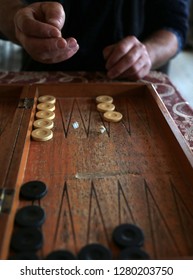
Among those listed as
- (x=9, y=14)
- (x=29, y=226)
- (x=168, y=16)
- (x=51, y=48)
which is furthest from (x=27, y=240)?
(x=168, y=16)

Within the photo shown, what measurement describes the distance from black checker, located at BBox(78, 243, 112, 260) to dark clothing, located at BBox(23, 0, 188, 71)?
919mm

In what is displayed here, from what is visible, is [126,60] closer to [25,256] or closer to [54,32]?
[54,32]

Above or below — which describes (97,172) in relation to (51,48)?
below

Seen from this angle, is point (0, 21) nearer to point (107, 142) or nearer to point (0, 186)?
point (107, 142)

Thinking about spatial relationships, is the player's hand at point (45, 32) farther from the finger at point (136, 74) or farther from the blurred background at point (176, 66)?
the blurred background at point (176, 66)

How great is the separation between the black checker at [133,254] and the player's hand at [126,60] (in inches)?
28.6

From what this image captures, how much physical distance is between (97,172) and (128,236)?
0.63ft

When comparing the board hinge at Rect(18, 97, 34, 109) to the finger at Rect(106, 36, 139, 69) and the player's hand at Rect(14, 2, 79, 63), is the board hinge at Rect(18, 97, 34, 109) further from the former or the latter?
the finger at Rect(106, 36, 139, 69)

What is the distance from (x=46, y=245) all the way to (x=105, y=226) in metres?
0.10

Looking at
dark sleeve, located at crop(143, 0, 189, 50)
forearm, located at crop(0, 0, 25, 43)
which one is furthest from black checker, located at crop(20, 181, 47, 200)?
dark sleeve, located at crop(143, 0, 189, 50)

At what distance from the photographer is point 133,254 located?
0.53 metres

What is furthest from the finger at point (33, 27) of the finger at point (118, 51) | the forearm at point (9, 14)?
the finger at point (118, 51)

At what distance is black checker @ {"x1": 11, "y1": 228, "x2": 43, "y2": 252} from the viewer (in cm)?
55

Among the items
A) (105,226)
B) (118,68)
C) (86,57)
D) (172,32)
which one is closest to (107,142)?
(105,226)
